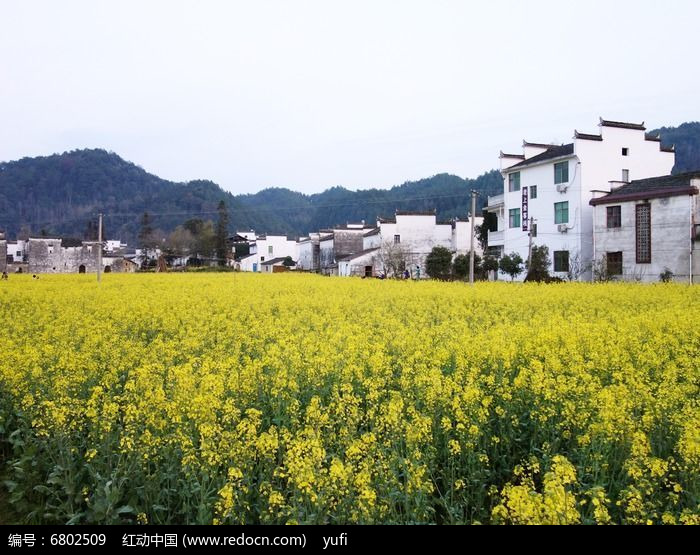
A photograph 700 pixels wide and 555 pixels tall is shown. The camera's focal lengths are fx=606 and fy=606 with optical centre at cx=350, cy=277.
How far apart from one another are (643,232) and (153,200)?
10016 centimetres

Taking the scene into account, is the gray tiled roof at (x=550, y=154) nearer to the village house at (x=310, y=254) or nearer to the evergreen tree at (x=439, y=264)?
the evergreen tree at (x=439, y=264)

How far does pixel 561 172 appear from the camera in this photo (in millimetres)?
38031

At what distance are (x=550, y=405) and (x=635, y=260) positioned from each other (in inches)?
1183

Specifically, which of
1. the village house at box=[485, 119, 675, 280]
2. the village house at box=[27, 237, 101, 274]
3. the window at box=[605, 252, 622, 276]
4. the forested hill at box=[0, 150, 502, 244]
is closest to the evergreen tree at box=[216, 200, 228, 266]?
the village house at box=[27, 237, 101, 274]

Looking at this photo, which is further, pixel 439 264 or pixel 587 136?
pixel 439 264

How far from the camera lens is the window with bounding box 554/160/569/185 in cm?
3750

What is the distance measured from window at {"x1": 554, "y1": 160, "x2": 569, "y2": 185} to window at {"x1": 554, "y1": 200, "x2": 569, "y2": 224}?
4.61 ft

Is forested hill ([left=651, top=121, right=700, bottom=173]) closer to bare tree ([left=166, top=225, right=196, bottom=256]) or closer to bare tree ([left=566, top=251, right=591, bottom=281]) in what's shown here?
bare tree ([left=566, top=251, right=591, bottom=281])

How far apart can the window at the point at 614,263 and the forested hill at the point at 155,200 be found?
168 ft

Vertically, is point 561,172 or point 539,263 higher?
point 561,172

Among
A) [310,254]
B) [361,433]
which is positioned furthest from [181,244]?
[361,433]

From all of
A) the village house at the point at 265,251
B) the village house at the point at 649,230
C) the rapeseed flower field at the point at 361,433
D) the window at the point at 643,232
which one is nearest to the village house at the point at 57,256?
the village house at the point at 265,251

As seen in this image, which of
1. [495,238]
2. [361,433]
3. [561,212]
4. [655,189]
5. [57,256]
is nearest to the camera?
[361,433]

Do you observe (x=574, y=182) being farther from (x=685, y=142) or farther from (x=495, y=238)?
(x=685, y=142)
